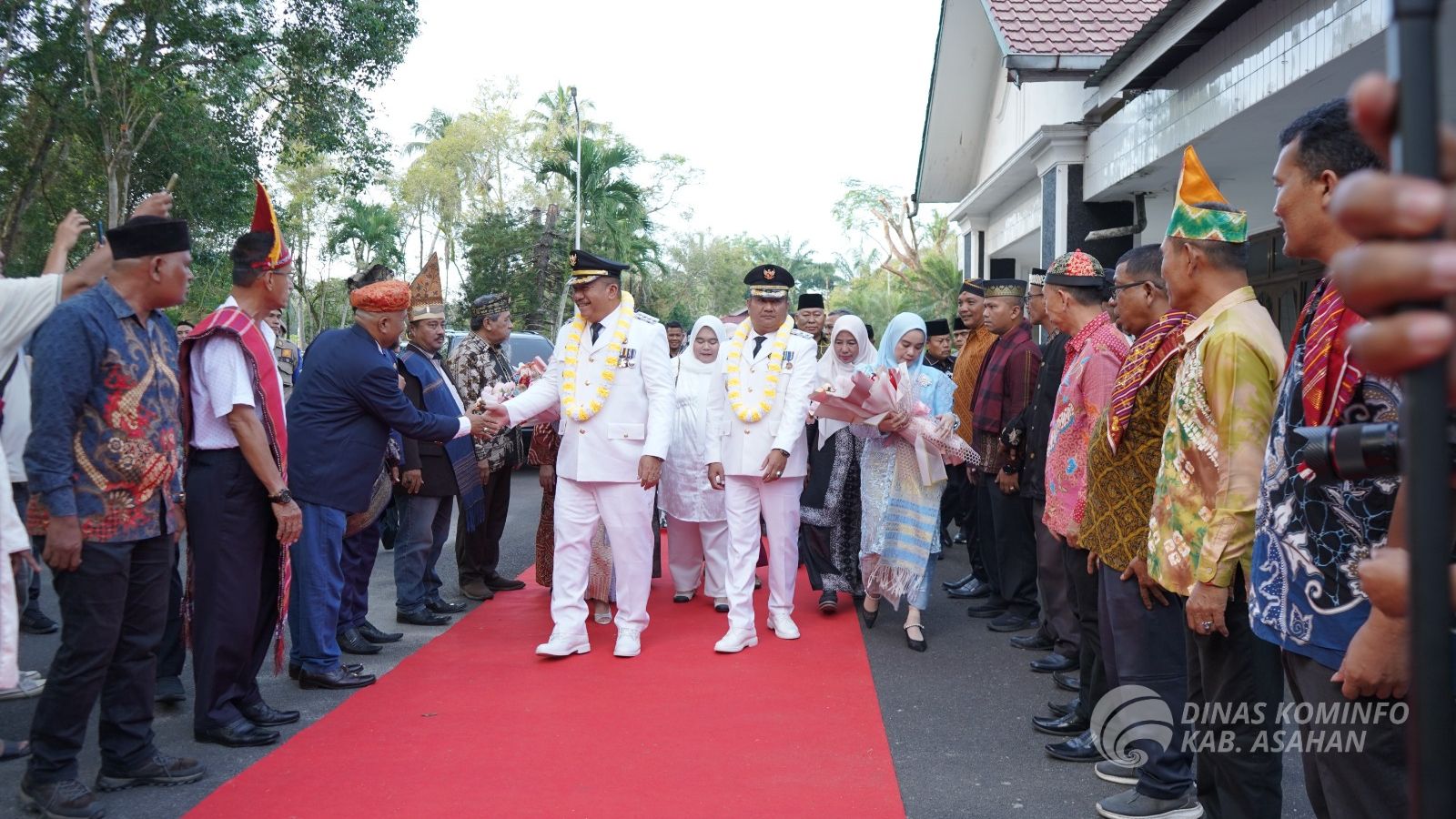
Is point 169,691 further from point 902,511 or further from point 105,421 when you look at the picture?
point 902,511

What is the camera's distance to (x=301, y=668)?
5.45 m

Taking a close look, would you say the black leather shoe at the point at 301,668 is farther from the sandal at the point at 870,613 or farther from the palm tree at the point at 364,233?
the palm tree at the point at 364,233

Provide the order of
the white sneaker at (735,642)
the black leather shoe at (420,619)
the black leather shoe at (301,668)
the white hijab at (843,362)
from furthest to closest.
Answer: the white hijab at (843,362) → the black leather shoe at (420,619) → the white sneaker at (735,642) → the black leather shoe at (301,668)

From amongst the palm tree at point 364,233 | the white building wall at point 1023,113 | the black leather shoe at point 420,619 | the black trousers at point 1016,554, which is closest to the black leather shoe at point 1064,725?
the black trousers at point 1016,554

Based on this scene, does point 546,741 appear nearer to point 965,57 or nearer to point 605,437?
point 605,437

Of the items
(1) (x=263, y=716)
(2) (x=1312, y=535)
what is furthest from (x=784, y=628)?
(2) (x=1312, y=535)

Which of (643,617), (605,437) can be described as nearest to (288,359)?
(605,437)

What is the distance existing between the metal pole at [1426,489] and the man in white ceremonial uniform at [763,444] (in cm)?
523

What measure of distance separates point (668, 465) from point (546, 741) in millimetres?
3171

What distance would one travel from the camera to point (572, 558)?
6082mm

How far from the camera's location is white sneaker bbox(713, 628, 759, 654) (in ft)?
20.2

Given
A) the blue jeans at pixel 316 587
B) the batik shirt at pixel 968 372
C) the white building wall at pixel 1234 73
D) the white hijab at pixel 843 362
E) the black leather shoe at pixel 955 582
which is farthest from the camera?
the black leather shoe at pixel 955 582

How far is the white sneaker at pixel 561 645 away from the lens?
19.7 ft

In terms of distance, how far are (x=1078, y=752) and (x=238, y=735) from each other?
11.3ft
